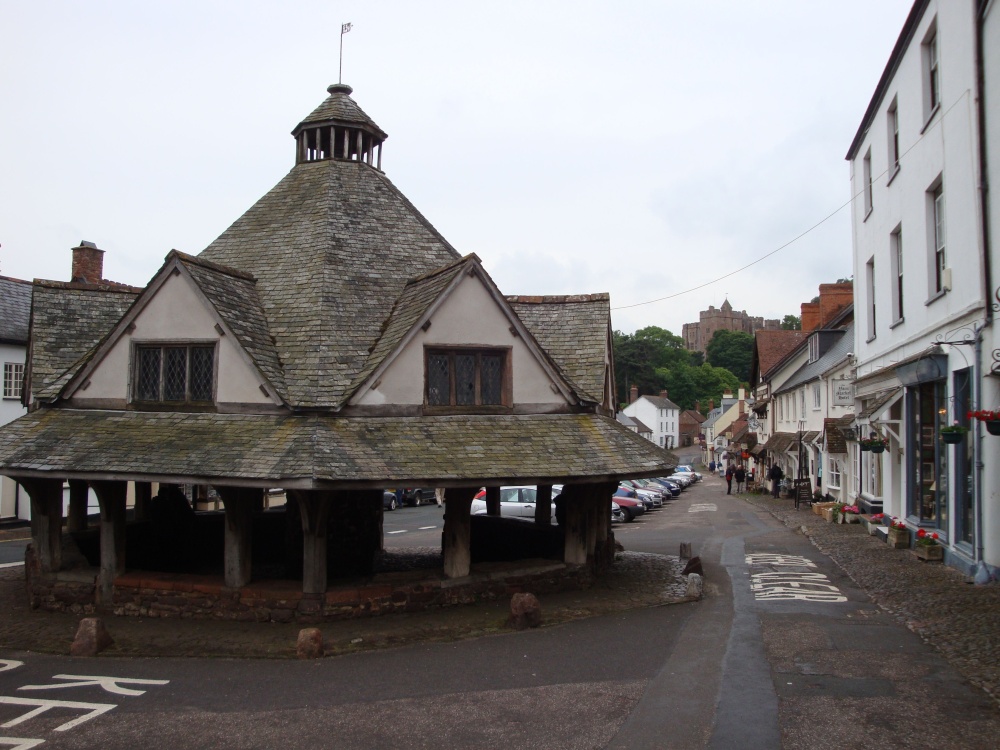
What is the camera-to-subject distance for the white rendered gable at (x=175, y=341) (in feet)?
41.5

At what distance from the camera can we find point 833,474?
3158 cm

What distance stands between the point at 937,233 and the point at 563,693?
39.8 ft

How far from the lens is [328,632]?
36.7 feet

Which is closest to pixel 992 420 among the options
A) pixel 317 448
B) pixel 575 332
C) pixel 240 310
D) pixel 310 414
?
pixel 575 332

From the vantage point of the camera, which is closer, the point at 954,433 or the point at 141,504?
the point at 954,433

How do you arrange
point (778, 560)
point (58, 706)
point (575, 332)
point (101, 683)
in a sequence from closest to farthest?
point (58, 706), point (101, 683), point (575, 332), point (778, 560)

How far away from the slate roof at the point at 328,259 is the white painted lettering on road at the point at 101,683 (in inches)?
174

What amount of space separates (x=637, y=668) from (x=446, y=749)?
10.2 ft

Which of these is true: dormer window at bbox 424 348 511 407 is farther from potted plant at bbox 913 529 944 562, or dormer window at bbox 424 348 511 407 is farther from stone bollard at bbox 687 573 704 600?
potted plant at bbox 913 529 944 562

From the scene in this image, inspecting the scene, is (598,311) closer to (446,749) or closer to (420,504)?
(446,749)

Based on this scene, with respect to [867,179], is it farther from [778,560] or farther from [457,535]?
[457,535]

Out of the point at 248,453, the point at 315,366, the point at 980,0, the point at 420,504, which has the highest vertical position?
the point at 980,0

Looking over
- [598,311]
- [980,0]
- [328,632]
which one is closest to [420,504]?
[598,311]

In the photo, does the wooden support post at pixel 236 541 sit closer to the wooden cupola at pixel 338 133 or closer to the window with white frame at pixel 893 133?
the wooden cupola at pixel 338 133
